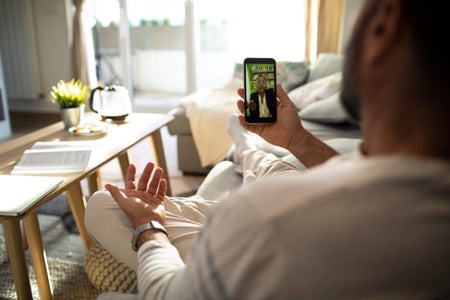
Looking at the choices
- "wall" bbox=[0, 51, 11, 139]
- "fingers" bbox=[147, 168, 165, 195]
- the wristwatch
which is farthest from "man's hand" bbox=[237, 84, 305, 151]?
"wall" bbox=[0, 51, 11, 139]

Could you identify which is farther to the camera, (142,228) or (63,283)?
(63,283)

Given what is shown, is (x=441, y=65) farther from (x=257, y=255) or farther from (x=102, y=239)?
(x=102, y=239)

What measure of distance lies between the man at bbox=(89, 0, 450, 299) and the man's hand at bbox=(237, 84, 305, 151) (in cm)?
74

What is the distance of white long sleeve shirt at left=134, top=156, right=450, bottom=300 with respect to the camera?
44cm

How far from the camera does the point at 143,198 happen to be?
1.01 meters

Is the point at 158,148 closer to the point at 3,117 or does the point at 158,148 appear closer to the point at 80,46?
the point at 3,117

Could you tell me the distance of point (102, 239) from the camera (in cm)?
104

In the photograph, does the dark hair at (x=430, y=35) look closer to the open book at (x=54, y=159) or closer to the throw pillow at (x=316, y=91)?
the open book at (x=54, y=159)

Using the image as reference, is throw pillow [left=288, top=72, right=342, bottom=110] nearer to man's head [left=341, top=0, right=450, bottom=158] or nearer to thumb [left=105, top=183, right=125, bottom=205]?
thumb [left=105, top=183, right=125, bottom=205]

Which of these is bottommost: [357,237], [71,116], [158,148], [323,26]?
[158,148]

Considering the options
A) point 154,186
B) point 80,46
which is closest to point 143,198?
point 154,186

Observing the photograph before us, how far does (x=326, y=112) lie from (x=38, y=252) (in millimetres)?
1542

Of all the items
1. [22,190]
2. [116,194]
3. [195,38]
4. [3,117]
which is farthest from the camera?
[195,38]

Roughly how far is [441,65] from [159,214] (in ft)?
2.24
